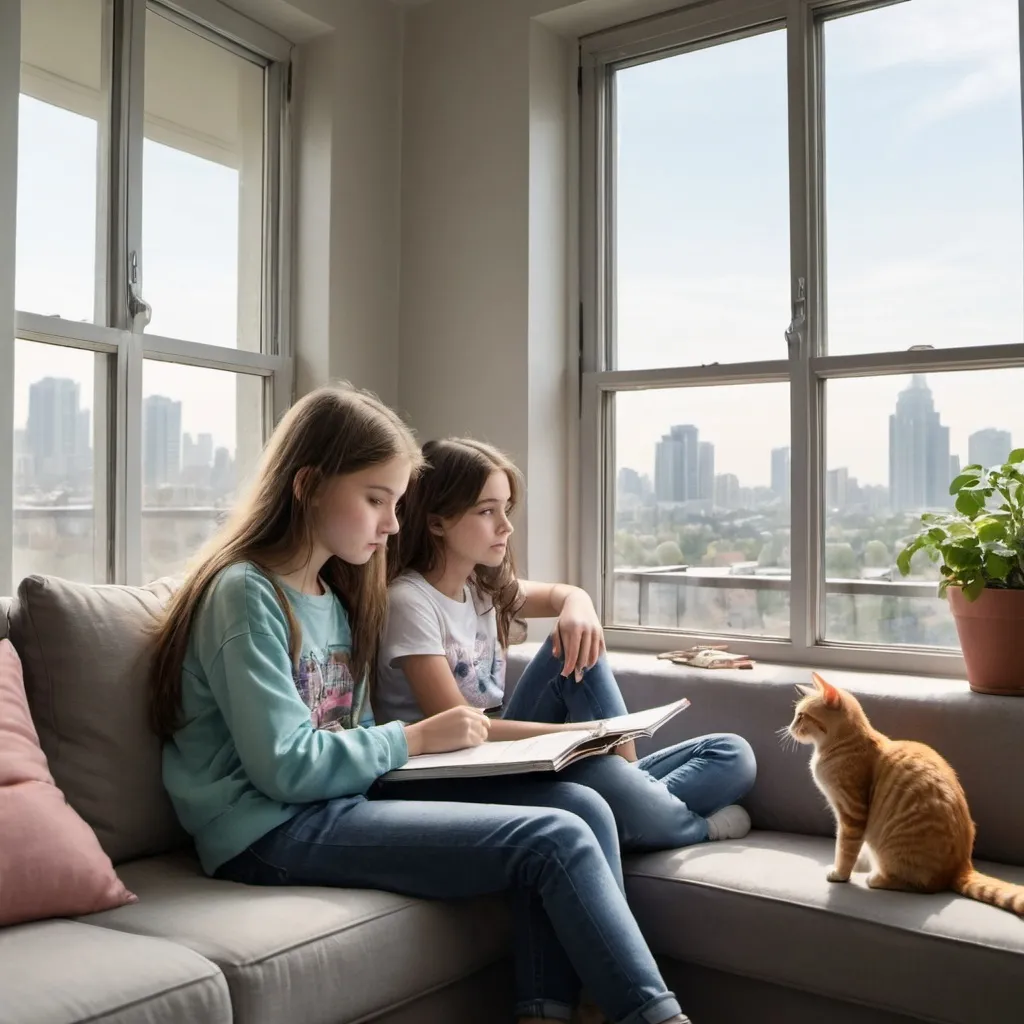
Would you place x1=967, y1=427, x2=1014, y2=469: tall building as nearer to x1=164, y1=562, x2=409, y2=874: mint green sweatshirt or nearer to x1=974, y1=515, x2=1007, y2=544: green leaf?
x1=974, y1=515, x2=1007, y2=544: green leaf

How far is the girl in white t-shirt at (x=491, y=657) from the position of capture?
1988mm

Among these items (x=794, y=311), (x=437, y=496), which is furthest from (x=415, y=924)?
(x=794, y=311)

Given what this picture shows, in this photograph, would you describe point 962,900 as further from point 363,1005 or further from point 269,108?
point 269,108

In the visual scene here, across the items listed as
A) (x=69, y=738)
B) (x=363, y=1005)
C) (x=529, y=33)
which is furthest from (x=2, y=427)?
(x=529, y=33)

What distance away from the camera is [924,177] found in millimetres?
2590

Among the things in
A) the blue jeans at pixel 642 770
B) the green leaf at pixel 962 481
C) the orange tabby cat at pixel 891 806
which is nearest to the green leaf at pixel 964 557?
the green leaf at pixel 962 481

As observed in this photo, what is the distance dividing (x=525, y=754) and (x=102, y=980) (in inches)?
26.5

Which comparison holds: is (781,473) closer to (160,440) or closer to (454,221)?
(454,221)

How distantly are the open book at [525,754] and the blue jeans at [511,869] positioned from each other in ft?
0.18

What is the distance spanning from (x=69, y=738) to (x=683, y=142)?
7.06 ft

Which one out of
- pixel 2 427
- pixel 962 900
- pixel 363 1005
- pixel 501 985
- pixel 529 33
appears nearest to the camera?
pixel 363 1005

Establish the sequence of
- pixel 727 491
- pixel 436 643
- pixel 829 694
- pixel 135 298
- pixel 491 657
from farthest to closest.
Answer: pixel 727 491
pixel 135 298
pixel 491 657
pixel 436 643
pixel 829 694

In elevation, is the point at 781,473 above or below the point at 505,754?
above

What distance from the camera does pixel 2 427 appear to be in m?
2.14
